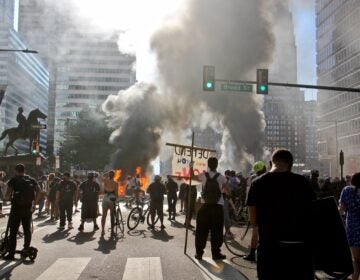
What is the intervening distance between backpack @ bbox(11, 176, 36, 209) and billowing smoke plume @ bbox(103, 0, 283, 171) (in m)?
35.2

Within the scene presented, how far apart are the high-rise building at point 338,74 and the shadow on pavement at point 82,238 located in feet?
167

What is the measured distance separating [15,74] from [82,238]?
87.5m

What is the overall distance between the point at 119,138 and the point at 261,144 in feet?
48.2

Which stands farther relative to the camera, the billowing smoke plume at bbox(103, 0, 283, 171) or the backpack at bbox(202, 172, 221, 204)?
the billowing smoke plume at bbox(103, 0, 283, 171)

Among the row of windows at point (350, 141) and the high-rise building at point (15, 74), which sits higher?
the high-rise building at point (15, 74)

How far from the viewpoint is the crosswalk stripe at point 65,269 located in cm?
629

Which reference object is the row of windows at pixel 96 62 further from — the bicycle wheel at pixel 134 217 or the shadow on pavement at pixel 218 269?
the shadow on pavement at pixel 218 269

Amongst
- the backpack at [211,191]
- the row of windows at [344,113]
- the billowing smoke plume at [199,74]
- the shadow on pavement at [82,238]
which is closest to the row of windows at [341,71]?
the row of windows at [344,113]

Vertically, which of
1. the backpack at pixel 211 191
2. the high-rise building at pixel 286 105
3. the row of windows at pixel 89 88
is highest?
the row of windows at pixel 89 88

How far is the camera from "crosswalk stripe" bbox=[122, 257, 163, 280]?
20.4ft

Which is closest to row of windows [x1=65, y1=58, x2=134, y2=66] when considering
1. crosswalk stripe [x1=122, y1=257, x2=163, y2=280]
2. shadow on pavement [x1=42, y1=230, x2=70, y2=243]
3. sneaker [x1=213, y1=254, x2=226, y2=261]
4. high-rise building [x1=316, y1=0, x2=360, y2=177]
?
high-rise building [x1=316, y1=0, x2=360, y2=177]

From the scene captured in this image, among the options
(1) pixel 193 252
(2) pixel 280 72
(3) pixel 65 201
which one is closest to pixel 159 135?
(2) pixel 280 72

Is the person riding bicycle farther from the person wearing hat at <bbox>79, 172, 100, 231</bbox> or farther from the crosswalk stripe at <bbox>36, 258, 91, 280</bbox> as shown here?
the crosswalk stripe at <bbox>36, 258, 91, 280</bbox>

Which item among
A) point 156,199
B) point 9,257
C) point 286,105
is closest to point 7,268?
point 9,257
